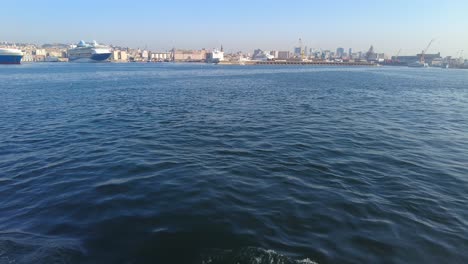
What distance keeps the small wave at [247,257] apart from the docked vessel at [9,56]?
195 m

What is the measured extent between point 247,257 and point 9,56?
19758 cm

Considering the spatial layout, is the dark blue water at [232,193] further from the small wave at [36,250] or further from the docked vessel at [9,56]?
the docked vessel at [9,56]

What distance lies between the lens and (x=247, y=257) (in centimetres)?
682

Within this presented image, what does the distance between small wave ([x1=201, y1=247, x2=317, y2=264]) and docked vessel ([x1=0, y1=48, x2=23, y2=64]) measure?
638ft

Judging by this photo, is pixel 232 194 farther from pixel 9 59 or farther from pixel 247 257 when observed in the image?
pixel 9 59

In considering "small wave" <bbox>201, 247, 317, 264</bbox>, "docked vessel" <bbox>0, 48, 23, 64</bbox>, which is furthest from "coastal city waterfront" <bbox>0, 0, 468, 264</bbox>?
"docked vessel" <bbox>0, 48, 23, 64</bbox>

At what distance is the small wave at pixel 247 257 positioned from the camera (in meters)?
6.70

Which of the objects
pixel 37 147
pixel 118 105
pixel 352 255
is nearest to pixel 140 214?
pixel 352 255

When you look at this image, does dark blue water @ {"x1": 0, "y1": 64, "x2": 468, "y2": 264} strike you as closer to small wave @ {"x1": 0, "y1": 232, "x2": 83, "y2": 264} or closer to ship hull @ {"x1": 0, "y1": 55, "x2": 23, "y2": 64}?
small wave @ {"x1": 0, "y1": 232, "x2": 83, "y2": 264}

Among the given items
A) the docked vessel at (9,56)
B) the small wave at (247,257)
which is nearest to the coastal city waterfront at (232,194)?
the small wave at (247,257)

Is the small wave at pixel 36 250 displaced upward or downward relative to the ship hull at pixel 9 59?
downward

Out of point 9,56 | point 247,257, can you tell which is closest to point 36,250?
point 247,257

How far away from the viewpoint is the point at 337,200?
32.4ft

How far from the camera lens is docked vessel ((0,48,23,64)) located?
490ft
